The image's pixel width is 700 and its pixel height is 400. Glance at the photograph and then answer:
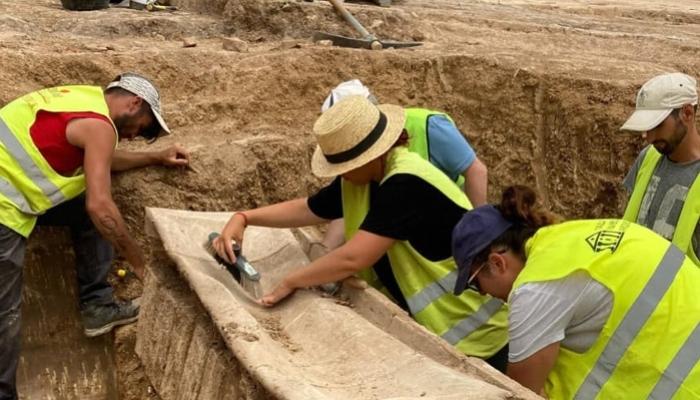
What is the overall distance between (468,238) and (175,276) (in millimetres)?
1607

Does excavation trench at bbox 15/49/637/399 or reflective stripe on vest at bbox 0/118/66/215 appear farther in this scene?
excavation trench at bbox 15/49/637/399

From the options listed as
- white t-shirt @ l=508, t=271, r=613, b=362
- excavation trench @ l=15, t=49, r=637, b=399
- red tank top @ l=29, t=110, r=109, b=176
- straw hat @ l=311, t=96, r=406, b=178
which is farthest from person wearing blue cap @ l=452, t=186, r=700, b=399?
red tank top @ l=29, t=110, r=109, b=176

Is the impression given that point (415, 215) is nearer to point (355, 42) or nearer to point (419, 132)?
point (419, 132)

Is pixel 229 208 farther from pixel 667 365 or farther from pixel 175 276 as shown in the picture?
pixel 667 365

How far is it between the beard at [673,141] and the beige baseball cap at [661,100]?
0.08 m

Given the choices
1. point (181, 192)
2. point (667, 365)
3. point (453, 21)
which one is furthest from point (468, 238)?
point (453, 21)

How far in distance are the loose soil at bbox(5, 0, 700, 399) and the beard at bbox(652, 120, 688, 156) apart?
6.29ft

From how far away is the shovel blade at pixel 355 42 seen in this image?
6.39m

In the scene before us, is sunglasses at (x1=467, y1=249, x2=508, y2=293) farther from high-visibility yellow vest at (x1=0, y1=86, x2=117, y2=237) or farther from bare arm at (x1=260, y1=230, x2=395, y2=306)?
high-visibility yellow vest at (x1=0, y1=86, x2=117, y2=237)

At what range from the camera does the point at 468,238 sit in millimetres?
2703

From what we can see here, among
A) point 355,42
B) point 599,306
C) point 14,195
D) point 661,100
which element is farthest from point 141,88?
point 355,42

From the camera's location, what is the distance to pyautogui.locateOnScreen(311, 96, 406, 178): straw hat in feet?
10.4

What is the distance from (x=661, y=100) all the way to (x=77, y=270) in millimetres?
2879

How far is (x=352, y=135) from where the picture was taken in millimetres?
3184
